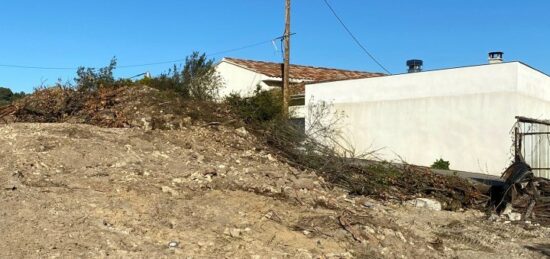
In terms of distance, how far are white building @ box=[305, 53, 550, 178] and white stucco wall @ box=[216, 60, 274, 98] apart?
6.43 m

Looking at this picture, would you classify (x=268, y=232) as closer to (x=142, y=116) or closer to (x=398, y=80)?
(x=142, y=116)

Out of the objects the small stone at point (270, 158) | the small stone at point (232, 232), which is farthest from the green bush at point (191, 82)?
the small stone at point (232, 232)

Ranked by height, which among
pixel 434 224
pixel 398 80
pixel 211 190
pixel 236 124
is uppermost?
pixel 398 80

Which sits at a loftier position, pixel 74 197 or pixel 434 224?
pixel 74 197

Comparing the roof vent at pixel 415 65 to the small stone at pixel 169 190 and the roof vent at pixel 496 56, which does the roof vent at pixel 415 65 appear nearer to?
the roof vent at pixel 496 56

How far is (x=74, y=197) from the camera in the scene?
7.05m

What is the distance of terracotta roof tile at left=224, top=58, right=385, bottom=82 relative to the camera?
26.8 metres

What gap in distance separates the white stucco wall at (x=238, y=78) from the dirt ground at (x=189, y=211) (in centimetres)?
1576

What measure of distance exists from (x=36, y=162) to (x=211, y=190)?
8.28 feet

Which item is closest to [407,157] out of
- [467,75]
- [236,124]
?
[467,75]

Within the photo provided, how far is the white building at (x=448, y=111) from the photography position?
17.0 meters

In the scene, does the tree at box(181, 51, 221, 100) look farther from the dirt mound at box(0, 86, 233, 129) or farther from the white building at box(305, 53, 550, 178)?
the white building at box(305, 53, 550, 178)

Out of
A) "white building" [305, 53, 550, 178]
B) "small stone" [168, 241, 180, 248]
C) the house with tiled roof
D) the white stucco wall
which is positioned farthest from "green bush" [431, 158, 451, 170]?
"small stone" [168, 241, 180, 248]

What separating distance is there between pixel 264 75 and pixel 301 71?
8.45 feet
